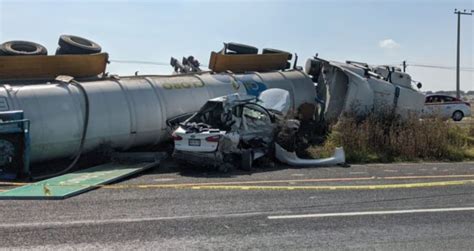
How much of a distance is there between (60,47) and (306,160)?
26.5 feet

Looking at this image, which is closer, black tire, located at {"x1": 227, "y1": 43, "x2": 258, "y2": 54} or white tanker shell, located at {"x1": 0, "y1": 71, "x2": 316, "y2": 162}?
white tanker shell, located at {"x1": 0, "y1": 71, "x2": 316, "y2": 162}

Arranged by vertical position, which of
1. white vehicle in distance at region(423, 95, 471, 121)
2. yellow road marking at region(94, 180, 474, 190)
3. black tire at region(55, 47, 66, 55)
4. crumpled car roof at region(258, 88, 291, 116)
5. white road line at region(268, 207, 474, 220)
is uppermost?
black tire at region(55, 47, 66, 55)

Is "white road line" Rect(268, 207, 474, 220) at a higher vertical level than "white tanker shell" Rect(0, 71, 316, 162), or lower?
lower

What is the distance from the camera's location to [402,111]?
19.2 meters

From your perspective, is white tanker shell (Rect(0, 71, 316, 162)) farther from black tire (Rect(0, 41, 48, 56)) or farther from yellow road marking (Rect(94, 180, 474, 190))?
yellow road marking (Rect(94, 180, 474, 190))

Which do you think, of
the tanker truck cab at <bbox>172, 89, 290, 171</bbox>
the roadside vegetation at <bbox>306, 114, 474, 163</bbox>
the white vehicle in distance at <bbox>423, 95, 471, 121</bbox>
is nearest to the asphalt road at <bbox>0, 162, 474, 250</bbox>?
the tanker truck cab at <bbox>172, 89, 290, 171</bbox>

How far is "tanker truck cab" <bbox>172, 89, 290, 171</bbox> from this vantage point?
12.7 m

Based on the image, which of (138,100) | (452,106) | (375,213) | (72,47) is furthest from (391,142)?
(452,106)

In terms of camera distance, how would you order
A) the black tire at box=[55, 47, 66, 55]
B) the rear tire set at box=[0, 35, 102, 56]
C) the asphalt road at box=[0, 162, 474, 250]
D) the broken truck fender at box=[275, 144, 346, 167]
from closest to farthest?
1. the asphalt road at box=[0, 162, 474, 250]
2. the broken truck fender at box=[275, 144, 346, 167]
3. the rear tire set at box=[0, 35, 102, 56]
4. the black tire at box=[55, 47, 66, 55]

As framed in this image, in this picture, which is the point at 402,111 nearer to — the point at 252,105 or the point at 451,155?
the point at 451,155

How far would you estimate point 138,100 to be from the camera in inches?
597

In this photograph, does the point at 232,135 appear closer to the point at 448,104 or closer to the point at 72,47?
the point at 72,47

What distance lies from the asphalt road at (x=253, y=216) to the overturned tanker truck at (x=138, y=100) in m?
2.99

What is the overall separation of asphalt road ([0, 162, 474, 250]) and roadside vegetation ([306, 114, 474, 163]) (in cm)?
491
